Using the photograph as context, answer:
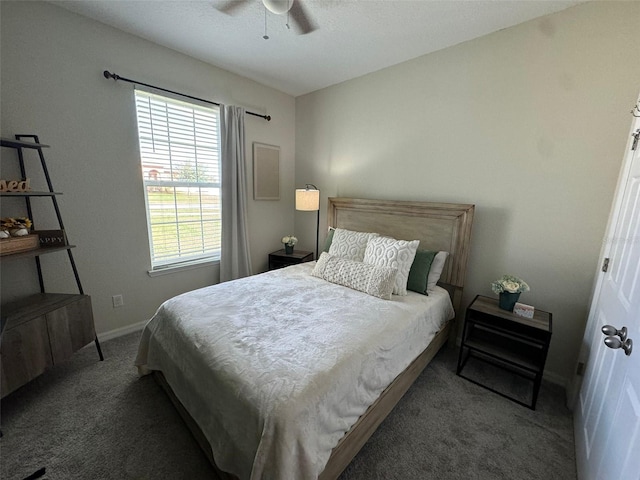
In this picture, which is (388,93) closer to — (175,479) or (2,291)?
(175,479)

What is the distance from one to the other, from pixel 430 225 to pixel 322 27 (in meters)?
1.93

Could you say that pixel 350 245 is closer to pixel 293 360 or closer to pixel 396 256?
pixel 396 256

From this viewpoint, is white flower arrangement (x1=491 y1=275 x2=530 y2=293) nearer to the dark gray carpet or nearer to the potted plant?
the potted plant

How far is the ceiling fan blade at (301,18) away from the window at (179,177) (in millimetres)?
1353

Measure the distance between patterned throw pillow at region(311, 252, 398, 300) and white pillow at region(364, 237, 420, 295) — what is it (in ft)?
0.32

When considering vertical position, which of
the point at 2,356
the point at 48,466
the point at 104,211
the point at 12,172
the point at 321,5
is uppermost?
the point at 321,5

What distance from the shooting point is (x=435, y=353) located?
2.26m

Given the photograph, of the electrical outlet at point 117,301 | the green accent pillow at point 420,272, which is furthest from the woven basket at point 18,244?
the green accent pillow at point 420,272

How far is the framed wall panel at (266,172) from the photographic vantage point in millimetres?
3355

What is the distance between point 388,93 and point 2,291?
372cm

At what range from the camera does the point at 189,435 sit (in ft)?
5.03

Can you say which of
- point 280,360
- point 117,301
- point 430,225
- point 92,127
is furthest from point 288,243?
point 280,360

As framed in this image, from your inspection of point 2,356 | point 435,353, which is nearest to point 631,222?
point 435,353

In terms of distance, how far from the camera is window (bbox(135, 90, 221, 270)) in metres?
2.54
